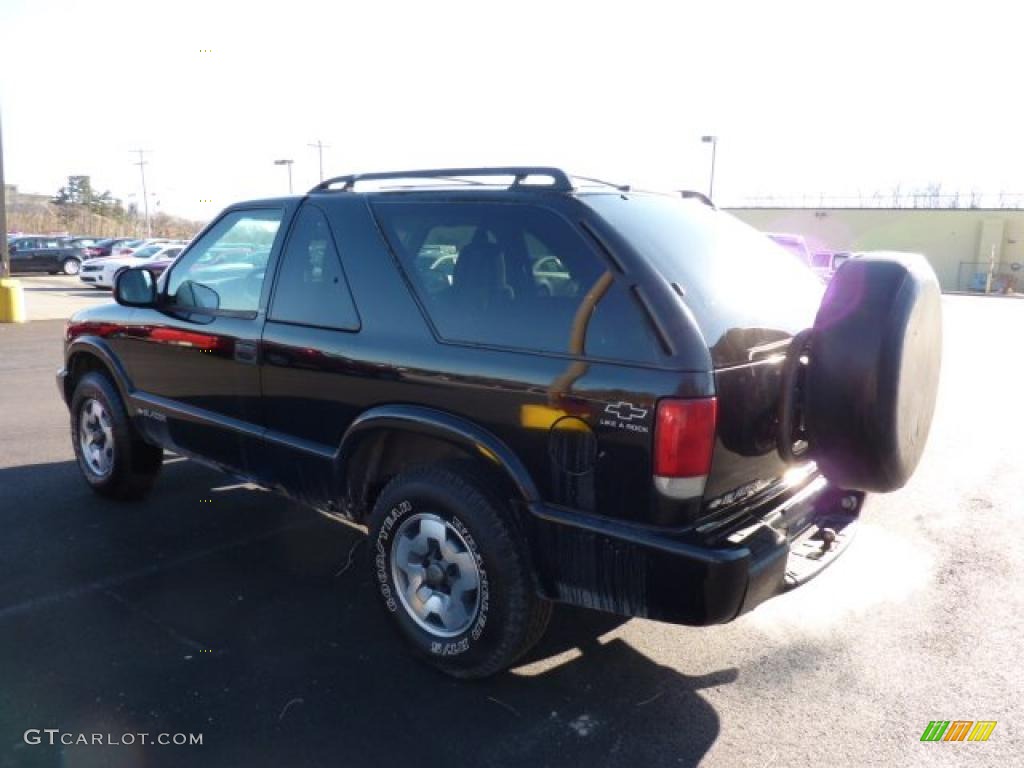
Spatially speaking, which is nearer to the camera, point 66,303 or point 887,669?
point 887,669

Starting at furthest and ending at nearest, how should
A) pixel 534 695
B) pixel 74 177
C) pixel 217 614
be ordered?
pixel 74 177 → pixel 217 614 → pixel 534 695

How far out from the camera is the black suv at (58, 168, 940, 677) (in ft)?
8.52

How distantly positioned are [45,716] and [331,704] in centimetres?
99

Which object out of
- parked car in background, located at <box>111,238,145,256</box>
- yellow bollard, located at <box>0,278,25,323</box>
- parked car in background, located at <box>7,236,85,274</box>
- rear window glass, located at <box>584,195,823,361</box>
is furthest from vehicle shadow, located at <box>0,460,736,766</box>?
parked car in background, located at <box>7,236,85,274</box>

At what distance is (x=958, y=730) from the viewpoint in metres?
2.86

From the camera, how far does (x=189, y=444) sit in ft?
14.2

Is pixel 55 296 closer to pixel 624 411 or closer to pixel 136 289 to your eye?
pixel 136 289

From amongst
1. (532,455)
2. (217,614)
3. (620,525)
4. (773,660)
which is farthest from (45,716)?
(773,660)

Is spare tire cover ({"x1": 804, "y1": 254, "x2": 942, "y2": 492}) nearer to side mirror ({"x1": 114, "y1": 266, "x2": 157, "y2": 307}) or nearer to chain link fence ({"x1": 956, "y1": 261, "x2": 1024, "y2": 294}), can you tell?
side mirror ({"x1": 114, "y1": 266, "x2": 157, "y2": 307})

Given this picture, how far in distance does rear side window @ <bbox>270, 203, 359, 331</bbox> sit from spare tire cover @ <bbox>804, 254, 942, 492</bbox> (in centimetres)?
184

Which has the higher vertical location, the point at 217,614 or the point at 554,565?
the point at 554,565

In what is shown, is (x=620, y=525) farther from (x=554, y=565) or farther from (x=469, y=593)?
(x=469, y=593)

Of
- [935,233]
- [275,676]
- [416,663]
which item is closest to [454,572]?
[416,663]

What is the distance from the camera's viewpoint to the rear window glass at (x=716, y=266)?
111 inches
